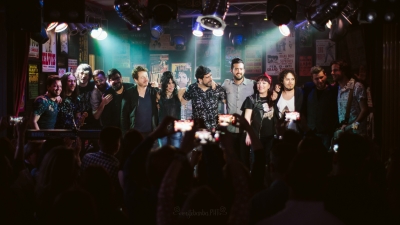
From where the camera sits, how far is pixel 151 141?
2.75 m

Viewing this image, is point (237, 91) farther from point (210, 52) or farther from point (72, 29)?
point (210, 52)

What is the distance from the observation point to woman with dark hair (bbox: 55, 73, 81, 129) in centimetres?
689

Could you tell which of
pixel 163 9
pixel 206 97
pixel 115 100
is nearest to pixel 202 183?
pixel 163 9

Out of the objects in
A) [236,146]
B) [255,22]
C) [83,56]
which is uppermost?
[255,22]

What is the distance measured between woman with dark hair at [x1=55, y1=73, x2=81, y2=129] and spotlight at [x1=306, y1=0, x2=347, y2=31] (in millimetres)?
3485

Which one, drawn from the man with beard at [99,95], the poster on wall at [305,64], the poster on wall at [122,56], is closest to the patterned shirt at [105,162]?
the man with beard at [99,95]

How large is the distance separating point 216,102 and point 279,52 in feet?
16.5

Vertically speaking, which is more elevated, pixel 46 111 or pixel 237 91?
pixel 237 91

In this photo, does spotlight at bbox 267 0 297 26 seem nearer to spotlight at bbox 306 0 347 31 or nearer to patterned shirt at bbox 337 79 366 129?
spotlight at bbox 306 0 347 31

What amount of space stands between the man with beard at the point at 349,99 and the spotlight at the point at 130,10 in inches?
106

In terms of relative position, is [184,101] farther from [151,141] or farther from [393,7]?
[151,141]

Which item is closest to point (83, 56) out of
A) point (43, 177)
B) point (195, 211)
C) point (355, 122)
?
point (355, 122)

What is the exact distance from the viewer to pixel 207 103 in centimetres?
715

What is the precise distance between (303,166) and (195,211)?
1.59 ft
